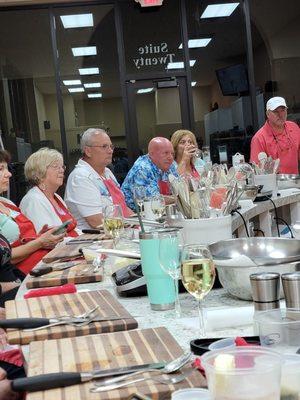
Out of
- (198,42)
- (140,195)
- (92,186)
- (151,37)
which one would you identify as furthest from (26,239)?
(198,42)

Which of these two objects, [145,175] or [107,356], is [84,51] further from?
[107,356]

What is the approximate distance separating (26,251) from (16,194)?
368 centimetres

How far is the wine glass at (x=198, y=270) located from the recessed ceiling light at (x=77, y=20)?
6416 millimetres

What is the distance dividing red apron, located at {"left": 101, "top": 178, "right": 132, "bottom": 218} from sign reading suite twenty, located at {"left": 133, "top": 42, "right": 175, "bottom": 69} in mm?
2989

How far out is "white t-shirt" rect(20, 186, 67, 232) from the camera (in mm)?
3928

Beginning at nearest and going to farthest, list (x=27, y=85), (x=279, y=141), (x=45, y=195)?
(x=45, y=195) < (x=279, y=141) < (x=27, y=85)

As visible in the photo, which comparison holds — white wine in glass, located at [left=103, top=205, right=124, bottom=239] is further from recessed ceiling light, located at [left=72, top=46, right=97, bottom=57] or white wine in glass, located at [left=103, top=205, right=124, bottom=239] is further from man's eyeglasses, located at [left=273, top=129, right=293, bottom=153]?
recessed ceiling light, located at [left=72, top=46, right=97, bottom=57]

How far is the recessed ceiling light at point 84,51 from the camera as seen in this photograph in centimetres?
738

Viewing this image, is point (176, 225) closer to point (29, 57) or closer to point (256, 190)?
point (256, 190)

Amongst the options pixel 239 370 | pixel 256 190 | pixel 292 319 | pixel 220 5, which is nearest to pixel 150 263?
pixel 292 319

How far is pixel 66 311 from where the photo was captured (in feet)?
5.55

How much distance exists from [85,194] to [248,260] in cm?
293

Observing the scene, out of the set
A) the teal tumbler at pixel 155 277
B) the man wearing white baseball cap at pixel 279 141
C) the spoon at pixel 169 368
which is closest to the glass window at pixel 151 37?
the man wearing white baseball cap at pixel 279 141

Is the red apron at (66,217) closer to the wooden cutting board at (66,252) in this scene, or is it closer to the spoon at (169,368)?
the wooden cutting board at (66,252)
